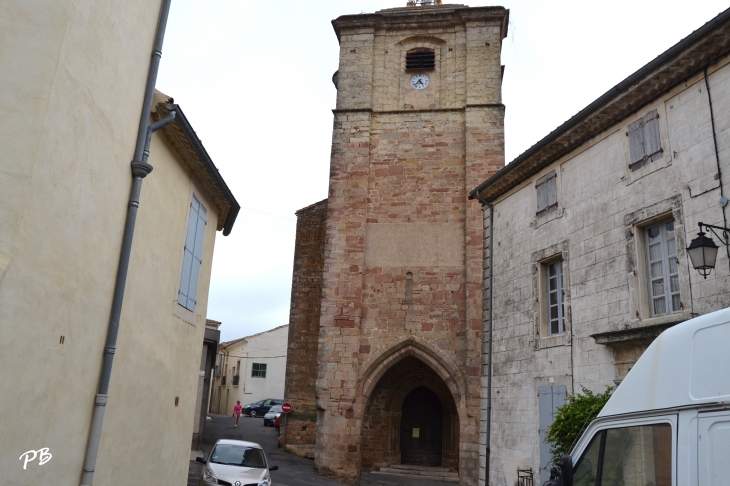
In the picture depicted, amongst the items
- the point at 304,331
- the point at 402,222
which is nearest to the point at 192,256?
the point at 402,222

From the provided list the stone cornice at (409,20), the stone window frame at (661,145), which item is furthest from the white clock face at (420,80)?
the stone window frame at (661,145)

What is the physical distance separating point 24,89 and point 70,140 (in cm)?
62

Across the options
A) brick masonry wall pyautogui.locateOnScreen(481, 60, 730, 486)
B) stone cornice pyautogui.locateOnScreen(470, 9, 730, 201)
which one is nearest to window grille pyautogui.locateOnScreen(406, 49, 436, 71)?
stone cornice pyautogui.locateOnScreen(470, 9, 730, 201)

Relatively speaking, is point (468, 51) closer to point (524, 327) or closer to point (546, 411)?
point (524, 327)

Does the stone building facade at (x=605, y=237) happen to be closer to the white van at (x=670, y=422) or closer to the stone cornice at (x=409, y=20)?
the white van at (x=670, y=422)

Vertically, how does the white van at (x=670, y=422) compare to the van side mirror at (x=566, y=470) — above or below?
above

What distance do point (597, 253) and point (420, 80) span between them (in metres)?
12.1

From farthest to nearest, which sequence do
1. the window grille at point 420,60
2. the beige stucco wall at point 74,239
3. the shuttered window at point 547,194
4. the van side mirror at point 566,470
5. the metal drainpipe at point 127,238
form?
the window grille at point 420,60 → the shuttered window at point 547,194 → the metal drainpipe at point 127,238 → the beige stucco wall at point 74,239 → the van side mirror at point 566,470

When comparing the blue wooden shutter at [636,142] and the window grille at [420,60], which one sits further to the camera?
the window grille at [420,60]

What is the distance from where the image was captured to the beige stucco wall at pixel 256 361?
4056 centimetres

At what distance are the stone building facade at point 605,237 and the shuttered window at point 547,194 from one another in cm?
3

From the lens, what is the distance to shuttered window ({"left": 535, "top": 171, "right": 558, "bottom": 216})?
1102 centimetres

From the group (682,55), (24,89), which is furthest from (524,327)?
(24,89)

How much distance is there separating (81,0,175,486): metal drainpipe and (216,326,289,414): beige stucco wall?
34.8 m
